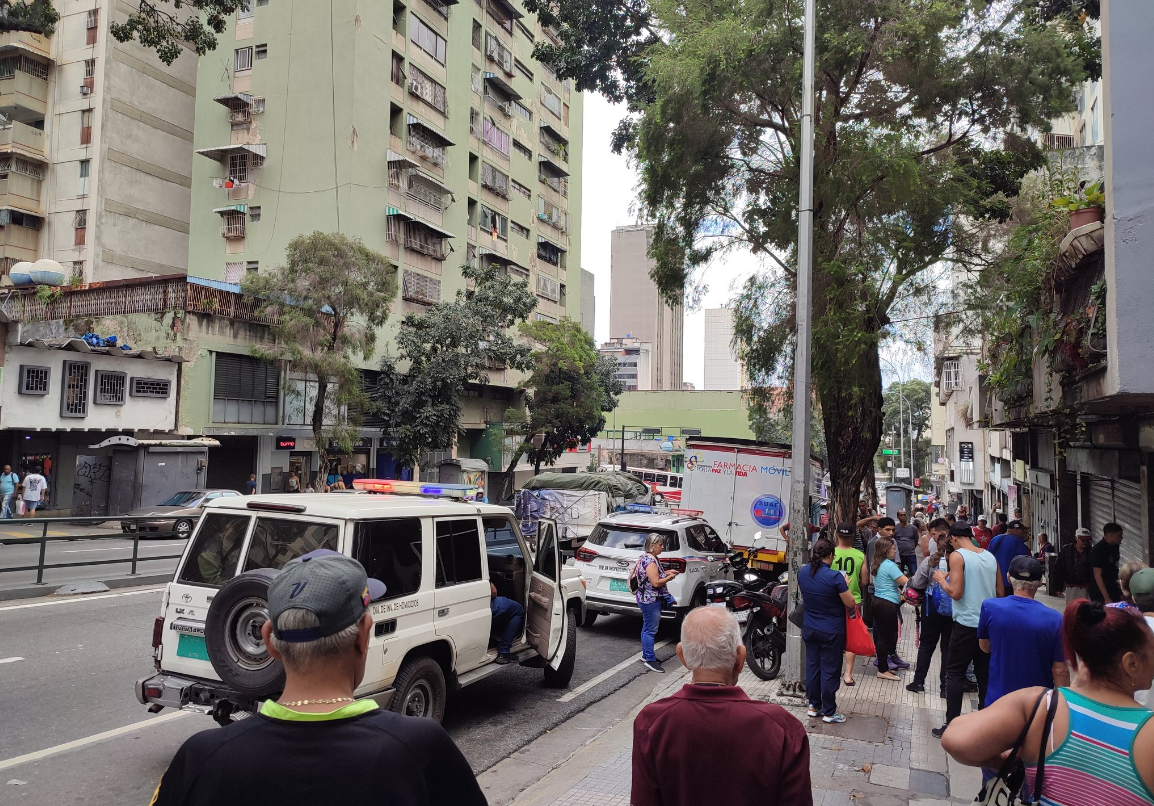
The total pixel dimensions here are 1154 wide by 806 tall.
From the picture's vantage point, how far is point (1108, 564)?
9.20 m

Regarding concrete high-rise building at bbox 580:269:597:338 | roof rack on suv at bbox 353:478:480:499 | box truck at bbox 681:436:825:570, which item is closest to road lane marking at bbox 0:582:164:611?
roof rack on suv at bbox 353:478:480:499

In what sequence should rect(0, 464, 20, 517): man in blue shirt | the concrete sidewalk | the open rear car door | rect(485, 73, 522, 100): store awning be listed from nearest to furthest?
the concrete sidewalk
the open rear car door
rect(0, 464, 20, 517): man in blue shirt
rect(485, 73, 522, 100): store awning

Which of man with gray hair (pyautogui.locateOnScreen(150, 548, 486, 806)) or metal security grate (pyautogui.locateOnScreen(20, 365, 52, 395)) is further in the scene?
metal security grate (pyautogui.locateOnScreen(20, 365, 52, 395))

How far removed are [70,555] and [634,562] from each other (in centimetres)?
1247

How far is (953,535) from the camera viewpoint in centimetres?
689

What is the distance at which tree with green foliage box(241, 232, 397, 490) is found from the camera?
26.1 m

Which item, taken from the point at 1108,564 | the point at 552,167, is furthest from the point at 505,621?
the point at 552,167

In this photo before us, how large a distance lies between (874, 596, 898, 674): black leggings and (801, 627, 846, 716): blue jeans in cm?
215

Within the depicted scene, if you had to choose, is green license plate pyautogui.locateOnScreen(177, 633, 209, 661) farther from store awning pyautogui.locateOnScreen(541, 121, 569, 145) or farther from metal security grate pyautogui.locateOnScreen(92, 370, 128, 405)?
store awning pyautogui.locateOnScreen(541, 121, 569, 145)

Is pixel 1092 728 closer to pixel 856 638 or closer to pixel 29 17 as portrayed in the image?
pixel 856 638

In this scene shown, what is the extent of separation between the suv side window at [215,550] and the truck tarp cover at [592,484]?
17791 millimetres

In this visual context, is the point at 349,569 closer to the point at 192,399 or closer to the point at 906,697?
the point at 906,697

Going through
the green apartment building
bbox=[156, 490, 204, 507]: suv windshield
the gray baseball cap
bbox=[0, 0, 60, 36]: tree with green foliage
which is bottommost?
bbox=[156, 490, 204, 507]: suv windshield

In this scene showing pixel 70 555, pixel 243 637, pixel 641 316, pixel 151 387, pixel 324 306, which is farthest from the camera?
pixel 641 316
